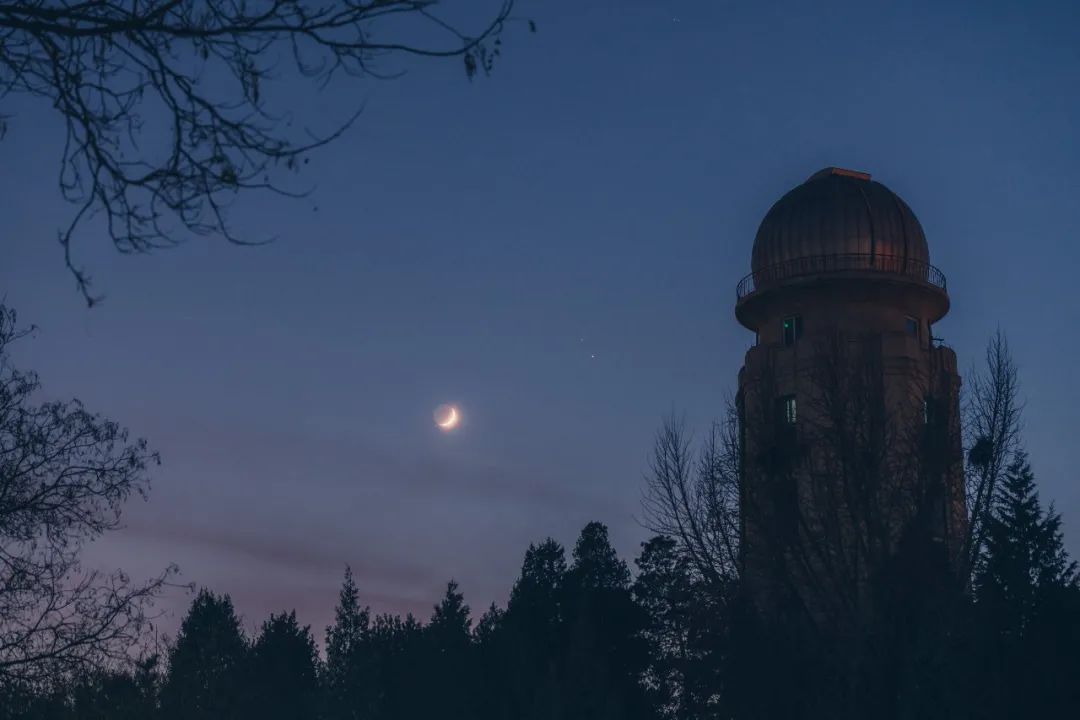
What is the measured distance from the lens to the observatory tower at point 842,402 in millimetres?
32781

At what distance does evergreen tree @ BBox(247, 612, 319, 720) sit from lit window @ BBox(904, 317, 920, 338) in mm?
32936

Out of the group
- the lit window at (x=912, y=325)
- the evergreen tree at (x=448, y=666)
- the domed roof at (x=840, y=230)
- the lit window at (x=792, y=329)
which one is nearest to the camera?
the domed roof at (x=840, y=230)

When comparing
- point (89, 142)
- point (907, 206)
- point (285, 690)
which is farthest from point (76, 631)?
point (285, 690)

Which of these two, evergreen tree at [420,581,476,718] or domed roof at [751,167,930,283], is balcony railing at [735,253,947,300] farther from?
evergreen tree at [420,581,476,718]

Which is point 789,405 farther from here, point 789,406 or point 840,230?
point 840,230

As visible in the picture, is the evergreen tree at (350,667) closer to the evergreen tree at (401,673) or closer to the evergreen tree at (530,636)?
the evergreen tree at (401,673)

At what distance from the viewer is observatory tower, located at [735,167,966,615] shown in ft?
108

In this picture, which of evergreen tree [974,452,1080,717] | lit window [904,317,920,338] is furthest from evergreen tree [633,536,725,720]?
lit window [904,317,920,338]

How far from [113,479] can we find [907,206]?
3634 cm

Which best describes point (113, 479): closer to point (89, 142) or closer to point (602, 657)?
point (89, 142)

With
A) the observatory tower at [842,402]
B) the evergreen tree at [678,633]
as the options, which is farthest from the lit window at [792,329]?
the evergreen tree at [678,633]

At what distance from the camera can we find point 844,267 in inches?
1698

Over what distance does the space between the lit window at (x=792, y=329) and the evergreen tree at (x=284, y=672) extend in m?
29.6

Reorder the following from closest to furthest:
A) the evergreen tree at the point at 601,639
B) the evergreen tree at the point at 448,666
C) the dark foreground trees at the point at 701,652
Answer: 1. the dark foreground trees at the point at 701,652
2. the evergreen tree at the point at 601,639
3. the evergreen tree at the point at 448,666
